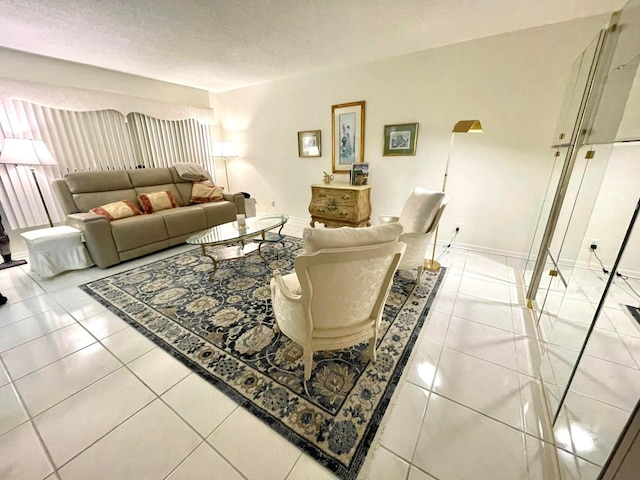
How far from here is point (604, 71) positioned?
1560mm

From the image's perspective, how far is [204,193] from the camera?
399cm

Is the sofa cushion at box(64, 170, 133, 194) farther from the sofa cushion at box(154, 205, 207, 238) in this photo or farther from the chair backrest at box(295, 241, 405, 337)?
the chair backrest at box(295, 241, 405, 337)

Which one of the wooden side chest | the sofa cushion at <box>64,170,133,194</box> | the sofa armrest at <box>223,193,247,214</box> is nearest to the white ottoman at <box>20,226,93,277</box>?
the sofa cushion at <box>64,170,133,194</box>

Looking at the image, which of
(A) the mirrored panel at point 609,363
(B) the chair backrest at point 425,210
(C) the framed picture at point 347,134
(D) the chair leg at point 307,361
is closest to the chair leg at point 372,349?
(D) the chair leg at point 307,361

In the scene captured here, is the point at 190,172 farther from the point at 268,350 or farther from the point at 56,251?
the point at 268,350

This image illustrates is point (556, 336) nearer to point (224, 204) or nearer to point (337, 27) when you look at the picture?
point (337, 27)

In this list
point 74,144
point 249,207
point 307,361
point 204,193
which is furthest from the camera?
point 249,207

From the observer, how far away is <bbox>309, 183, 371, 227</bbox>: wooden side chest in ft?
11.6

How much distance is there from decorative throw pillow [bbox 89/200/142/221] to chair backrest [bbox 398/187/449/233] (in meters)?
3.39

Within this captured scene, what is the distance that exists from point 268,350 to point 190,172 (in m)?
3.56

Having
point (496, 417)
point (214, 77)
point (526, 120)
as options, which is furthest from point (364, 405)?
point (214, 77)

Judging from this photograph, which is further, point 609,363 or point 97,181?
point 97,181

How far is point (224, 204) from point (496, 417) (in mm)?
3866

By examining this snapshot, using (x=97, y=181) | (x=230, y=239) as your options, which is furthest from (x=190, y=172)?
(x=230, y=239)
